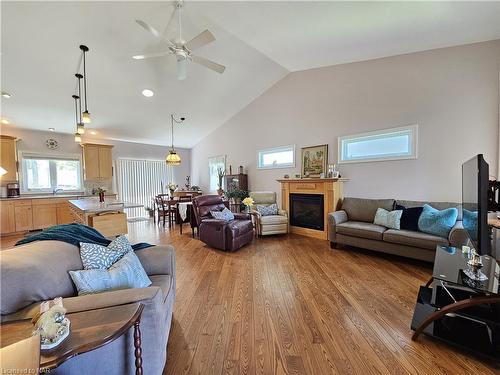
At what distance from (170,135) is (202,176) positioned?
1874 millimetres

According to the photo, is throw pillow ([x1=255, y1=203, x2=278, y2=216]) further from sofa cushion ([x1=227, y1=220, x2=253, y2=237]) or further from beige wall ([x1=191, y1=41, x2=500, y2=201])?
beige wall ([x1=191, y1=41, x2=500, y2=201])

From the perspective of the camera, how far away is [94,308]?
3.42 feet

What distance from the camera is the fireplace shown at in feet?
14.6

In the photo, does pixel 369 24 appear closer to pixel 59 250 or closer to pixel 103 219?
pixel 59 250

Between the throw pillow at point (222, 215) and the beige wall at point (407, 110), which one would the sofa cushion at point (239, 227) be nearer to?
the throw pillow at point (222, 215)

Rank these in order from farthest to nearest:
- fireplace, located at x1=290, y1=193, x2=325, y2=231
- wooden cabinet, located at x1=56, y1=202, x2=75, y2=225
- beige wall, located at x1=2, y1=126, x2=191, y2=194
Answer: wooden cabinet, located at x1=56, y1=202, x2=75, y2=225
beige wall, located at x1=2, y1=126, x2=191, y2=194
fireplace, located at x1=290, y1=193, x2=325, y2=231

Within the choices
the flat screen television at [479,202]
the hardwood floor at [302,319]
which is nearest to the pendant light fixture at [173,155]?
the hardwood floor at [302,319]

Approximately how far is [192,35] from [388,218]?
431cm

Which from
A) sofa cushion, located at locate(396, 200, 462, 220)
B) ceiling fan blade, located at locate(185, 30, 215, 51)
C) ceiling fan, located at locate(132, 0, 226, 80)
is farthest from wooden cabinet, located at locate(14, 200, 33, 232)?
sofa cushion, located at locate(396, 200, 462, 220)

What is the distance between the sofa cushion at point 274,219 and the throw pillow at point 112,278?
3.27 metres

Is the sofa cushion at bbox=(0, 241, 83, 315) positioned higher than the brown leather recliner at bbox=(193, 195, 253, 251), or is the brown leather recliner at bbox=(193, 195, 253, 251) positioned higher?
the sofa cushion at bbox=(0, 241, 83, 315)

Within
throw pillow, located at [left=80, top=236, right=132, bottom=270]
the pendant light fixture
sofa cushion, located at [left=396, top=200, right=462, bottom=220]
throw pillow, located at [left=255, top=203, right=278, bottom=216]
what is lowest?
throw pillow, located at [left=255, top=203, right=278, bottom=216]

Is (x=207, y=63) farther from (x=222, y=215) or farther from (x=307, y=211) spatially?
(x=307, y=211)

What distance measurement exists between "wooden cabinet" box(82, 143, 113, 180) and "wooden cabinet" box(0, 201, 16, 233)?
1.68m
